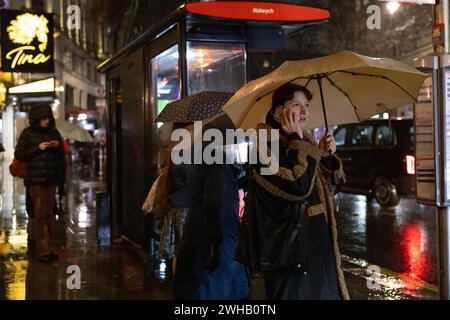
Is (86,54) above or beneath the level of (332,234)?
above

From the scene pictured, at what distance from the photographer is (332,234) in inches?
140

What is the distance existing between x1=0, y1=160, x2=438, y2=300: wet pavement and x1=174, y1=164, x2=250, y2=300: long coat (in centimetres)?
128

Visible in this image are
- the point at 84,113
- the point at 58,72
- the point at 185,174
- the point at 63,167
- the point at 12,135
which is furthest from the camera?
the point at 58,72

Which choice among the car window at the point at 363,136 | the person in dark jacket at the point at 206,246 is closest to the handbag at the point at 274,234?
the person in dark jacket at the point at 206,246

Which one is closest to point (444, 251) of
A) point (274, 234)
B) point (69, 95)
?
point (274, 234)

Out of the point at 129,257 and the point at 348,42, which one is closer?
the point at 129,257

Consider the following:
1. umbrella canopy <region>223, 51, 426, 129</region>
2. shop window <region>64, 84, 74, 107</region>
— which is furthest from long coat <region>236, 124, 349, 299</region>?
shop window <region>64, 84, 74, 107</region>

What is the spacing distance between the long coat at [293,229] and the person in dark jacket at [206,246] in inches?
37.9

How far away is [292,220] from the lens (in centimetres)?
330

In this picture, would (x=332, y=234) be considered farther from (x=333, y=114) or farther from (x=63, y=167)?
(x=63, y=167)

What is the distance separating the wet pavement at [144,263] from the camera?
239 inches

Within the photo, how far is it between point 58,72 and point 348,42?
87.1ft
